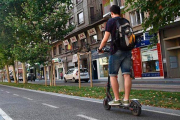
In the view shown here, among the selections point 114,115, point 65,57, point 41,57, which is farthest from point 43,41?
point 65,57

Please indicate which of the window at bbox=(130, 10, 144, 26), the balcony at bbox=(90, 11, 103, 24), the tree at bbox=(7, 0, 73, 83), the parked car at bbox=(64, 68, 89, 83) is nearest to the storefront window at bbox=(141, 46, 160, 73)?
the window at bbox=(130, 10, 144, 26)

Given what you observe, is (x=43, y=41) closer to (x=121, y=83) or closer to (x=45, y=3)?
(x=45, y=3)

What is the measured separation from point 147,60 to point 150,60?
43 centimetres

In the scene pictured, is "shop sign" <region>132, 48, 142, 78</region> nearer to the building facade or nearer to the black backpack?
the building facade

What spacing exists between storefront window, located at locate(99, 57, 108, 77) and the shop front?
20.7ft

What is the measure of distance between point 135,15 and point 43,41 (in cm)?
1028

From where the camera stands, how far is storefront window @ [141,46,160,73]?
2323 cm

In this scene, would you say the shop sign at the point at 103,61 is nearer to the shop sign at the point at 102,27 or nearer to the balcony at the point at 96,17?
the shop sign at the point at 102,27

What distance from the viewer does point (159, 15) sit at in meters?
6.86

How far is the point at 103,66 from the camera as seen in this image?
1259 inches

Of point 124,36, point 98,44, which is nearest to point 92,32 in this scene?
point 98,44

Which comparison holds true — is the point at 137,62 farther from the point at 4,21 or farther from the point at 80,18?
the point at 4,21

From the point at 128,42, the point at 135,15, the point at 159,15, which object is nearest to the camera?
the point at 128,42

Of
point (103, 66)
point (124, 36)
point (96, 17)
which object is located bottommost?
point (124, 36)
